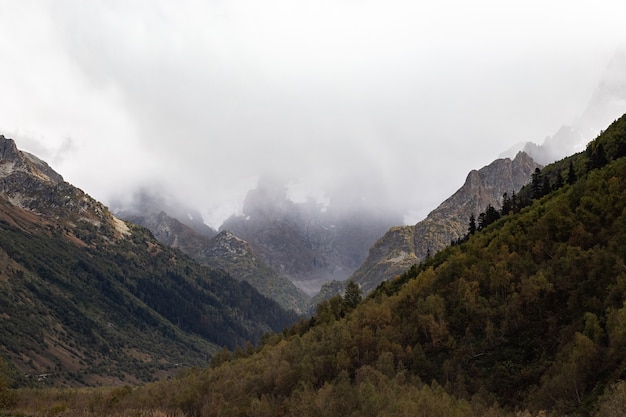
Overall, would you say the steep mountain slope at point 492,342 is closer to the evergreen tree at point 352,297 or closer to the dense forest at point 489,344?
the dense forest at point 489,344

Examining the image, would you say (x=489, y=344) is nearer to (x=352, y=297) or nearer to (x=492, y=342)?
(x=492, y=342)

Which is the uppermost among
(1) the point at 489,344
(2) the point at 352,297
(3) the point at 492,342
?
(2) the point at 352,297

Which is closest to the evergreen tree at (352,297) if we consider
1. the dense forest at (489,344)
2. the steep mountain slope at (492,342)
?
the dense forest at (489,344)

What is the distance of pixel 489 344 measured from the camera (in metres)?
99.9

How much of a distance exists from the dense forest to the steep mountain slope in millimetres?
246

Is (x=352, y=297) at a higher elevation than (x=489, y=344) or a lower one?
higher

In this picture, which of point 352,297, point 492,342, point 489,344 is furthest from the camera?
point 352,297

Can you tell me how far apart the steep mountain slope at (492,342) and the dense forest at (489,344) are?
25 centimetres

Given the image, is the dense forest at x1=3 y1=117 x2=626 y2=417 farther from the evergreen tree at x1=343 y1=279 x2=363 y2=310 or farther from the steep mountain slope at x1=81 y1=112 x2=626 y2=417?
the evergreen tree at x1=343 y1=279 x2=363 y2=310

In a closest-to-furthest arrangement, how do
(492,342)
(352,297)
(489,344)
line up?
(492,342)
(489,344)
(352,297)

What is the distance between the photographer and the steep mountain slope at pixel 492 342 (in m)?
78.1

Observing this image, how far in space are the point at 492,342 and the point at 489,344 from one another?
2.21 feet

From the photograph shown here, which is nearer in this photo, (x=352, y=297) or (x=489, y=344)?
(x=489, y=344)

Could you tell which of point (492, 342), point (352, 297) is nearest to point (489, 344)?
point (492, 342)
